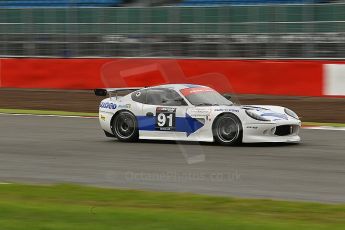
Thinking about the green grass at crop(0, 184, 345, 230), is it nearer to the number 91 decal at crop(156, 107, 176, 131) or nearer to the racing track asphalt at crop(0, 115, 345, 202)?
the racing track asphalt at crop(0, 115, 345, 202)

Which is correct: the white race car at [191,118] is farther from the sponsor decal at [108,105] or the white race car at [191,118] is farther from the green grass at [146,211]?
the green grass at [146,211]

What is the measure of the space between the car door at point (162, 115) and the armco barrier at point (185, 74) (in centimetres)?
827

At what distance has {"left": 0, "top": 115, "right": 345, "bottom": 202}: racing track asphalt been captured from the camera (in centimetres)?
945

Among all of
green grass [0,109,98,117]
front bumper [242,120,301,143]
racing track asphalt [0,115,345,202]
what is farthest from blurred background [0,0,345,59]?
front bumper [242,120,301,143]

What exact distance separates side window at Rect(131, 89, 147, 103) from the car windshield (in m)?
0.74

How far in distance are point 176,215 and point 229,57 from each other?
16.9 meters

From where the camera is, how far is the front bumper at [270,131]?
1306 cm

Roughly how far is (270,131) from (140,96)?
8.12ft

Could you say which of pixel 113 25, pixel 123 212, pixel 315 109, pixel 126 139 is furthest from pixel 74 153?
pixel 113 25

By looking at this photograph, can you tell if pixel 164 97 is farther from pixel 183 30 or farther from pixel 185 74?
pixel 183 30

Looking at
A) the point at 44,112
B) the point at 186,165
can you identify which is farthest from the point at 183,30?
the point at 186,165

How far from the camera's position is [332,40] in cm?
2217

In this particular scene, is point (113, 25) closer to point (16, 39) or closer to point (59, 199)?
point (16, 39)

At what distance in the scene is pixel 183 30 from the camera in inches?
992
